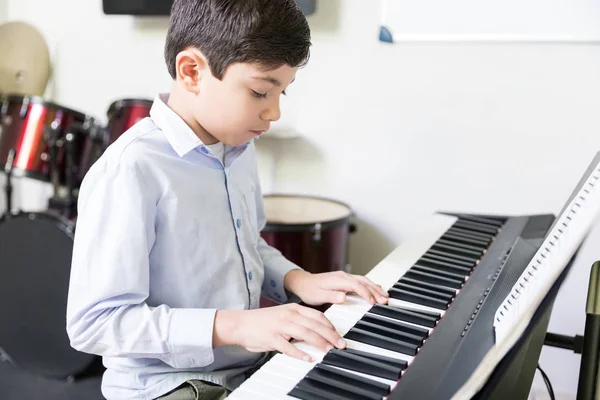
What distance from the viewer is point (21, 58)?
8.48 feet

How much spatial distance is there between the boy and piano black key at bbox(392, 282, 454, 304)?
64mm

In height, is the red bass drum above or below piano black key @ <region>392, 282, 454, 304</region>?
below

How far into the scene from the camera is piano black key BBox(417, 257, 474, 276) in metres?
1.21

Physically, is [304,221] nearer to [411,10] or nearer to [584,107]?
[411,10]

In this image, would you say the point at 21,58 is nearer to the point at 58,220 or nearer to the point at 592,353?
the point at 58,220

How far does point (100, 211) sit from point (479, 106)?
4.69 feet

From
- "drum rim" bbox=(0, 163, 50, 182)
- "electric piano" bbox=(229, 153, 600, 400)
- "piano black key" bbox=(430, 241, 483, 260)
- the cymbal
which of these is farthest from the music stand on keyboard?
the cymbal

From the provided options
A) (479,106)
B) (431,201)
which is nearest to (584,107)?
(479,106)

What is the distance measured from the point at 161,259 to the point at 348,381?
42cm

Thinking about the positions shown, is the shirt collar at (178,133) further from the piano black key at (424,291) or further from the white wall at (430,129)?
the white wall at (430,129)

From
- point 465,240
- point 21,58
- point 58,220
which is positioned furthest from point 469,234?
point 21,58

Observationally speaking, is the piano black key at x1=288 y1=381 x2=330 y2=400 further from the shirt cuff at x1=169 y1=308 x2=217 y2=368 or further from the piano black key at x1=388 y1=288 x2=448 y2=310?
the piano black key at x1=388 y1=288 x2=448 y2=310

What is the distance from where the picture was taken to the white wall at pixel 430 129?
1.92m

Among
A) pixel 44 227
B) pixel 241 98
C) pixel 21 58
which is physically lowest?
pixel 44 227
